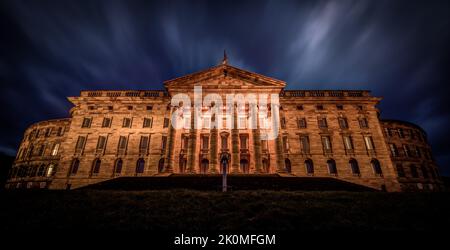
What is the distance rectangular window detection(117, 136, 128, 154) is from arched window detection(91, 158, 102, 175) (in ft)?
10.8

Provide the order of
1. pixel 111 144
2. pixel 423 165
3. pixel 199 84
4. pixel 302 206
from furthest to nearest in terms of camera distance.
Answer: pixel 423 165
pixel 111 144
pixel 199 84
pixel 302 206

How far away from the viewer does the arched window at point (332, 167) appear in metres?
30.1

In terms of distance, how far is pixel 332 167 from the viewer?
30531 mm

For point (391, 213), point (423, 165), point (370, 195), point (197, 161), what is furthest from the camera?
point (423, 165)

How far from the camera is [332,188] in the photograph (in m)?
16.5

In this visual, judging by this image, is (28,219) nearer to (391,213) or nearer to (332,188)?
(391,213)

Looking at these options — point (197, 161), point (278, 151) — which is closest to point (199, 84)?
point (197, 161)

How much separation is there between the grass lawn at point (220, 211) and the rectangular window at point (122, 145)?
1891 cm

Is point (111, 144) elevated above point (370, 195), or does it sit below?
above

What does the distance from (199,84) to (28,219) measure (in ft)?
75.8

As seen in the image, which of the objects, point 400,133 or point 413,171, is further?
point 400,133

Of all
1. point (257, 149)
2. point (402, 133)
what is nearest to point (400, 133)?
point (402, 133)

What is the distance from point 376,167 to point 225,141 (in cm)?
2306

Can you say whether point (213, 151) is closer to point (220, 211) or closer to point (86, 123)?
point (220, 211)
